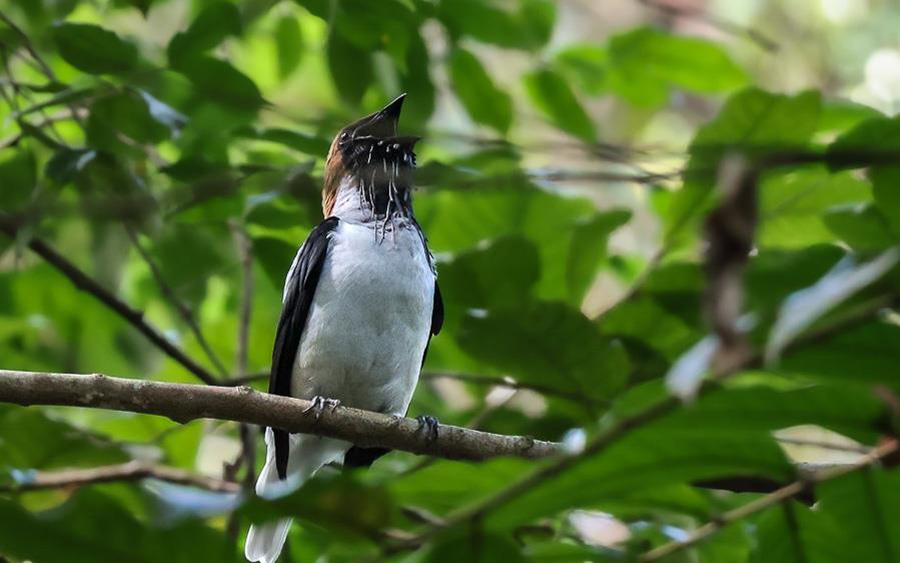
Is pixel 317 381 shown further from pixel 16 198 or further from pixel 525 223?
pixel 16 198

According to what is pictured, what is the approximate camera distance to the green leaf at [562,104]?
4176mm

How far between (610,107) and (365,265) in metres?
6.46

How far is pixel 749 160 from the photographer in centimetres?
110

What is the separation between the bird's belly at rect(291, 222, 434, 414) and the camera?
4.20 metres

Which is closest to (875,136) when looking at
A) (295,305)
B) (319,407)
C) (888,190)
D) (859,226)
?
(859,226)

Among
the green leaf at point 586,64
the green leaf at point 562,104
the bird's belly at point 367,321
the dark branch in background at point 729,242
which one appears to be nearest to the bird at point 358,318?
the bird's belly at point 367,321

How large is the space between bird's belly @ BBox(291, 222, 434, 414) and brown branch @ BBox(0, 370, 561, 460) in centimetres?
117

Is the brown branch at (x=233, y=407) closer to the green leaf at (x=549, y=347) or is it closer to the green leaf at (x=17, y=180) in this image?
the green leaf at (x=549, y=347)

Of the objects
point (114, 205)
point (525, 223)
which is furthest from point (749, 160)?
point (525, 223)

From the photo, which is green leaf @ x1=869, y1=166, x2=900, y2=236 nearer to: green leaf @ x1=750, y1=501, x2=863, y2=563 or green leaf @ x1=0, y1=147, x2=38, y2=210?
green leaf @ x1=750, y1=501, x2=863, y2=563

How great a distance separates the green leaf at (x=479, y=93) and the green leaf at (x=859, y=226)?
1764 mm

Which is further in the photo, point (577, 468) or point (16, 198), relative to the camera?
point (16, 198)

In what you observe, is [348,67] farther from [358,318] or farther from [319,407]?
[319,407]

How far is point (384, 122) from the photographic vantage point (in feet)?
14.0
